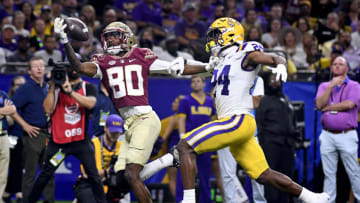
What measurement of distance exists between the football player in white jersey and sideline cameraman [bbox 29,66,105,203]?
6.35 ft

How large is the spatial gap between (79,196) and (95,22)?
5.46 meters

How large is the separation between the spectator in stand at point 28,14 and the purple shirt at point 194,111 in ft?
14.2

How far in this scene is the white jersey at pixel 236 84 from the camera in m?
6.27

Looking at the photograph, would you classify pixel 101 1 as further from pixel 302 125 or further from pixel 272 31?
pixel 302 125

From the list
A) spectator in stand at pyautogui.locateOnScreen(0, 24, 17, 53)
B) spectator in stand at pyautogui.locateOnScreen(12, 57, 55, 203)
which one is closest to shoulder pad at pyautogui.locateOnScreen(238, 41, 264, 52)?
spectator in stand at pyautogui.locateOnScreen(12, 57, 55, 203)

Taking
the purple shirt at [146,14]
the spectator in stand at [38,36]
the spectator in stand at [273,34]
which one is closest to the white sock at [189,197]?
the spectator in stand at [38,36]

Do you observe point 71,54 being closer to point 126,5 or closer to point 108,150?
point 108,150

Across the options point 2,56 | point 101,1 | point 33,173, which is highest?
point 101,1

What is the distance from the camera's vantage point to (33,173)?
880 cm

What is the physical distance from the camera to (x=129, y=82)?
259 inches

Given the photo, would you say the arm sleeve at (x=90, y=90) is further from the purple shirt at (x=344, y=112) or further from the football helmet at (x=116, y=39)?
the purple shirt at (x=344, y=112)

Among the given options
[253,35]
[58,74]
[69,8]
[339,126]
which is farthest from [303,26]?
[58,74]

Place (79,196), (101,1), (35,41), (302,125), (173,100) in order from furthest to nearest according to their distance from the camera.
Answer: (101,1) → (35,41) → (173,100) → (302,125) → (79,196)

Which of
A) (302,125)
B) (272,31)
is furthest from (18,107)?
(272,31)
